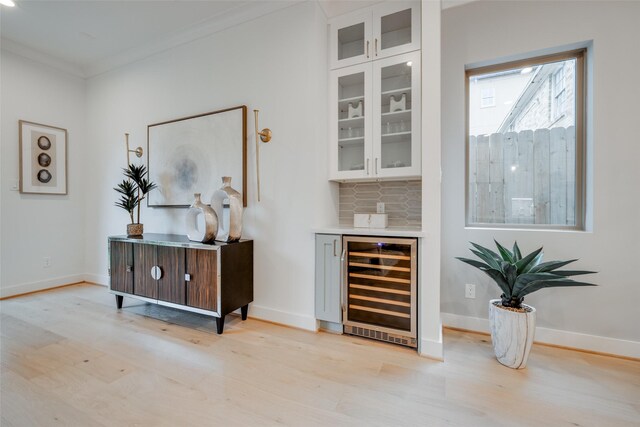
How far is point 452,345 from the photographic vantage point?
6.72 ft

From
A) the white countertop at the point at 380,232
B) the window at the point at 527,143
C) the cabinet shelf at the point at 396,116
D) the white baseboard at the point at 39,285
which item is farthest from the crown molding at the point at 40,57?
the window at the point at 527,143

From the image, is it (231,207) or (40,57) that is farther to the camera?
(40,57)

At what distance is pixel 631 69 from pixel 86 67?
5.82 m

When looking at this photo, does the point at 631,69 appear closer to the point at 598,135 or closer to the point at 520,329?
the point at 598,135

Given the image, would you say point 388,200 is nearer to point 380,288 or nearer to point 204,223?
point 380,288

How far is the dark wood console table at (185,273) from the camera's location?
2170 millimetres

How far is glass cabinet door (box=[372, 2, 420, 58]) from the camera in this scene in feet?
6.98

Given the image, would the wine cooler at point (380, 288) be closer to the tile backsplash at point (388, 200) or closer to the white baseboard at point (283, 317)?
the white baseboard at point (283, 317)

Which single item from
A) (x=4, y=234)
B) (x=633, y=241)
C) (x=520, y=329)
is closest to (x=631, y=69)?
(x=633, y=241)

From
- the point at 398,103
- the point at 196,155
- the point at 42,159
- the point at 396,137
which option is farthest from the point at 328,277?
the point at 42,159

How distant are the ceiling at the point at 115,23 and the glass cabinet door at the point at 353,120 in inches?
23.6

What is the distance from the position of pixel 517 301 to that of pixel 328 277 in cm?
136

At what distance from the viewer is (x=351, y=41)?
2475 millimetres

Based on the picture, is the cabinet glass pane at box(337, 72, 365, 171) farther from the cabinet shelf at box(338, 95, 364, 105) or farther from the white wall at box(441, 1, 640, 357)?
the white wall at box(441, 1, 640, 357)
